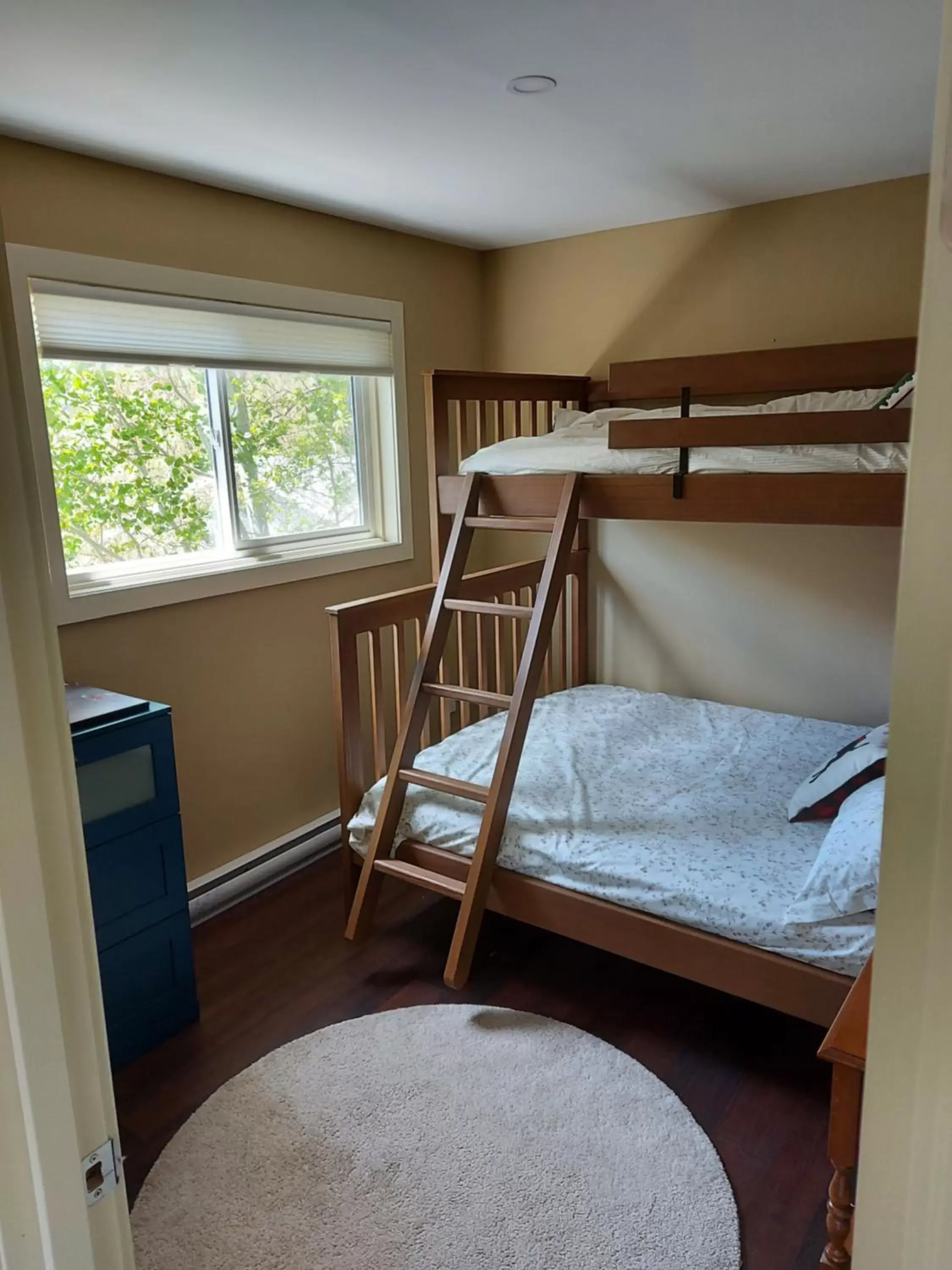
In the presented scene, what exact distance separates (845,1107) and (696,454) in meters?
1.66

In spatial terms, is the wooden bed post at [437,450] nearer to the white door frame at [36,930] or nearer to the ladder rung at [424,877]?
the ladder rung at [424,877]

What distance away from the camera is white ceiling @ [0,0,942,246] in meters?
1.62

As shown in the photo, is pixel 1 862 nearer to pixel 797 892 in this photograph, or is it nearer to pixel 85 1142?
pixel 85 1142

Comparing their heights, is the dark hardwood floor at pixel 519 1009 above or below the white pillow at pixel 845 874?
below

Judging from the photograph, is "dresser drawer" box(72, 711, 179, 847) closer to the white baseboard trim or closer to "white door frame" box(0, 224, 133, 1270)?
the white baseboard trim

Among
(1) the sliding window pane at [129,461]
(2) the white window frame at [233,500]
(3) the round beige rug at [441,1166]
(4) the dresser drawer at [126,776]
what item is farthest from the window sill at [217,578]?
(3) the round beige rug at [441,1166]

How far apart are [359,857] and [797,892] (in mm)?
1359

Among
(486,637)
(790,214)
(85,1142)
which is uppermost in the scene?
(790,214)

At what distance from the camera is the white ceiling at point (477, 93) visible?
1.62 metres

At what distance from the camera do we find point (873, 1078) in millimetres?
550

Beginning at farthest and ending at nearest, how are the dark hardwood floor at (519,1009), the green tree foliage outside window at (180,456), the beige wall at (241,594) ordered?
the green tree foliage outside window at (180,456), the beige wall at (241,594), the dark hardwood floor at (519,1009)

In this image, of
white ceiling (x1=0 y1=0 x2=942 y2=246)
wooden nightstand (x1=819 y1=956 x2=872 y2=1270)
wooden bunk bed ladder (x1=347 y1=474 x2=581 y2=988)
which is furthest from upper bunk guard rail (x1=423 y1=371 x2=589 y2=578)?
wooden nightstand (x1=819 y1=956 x2=872 y2=1270)

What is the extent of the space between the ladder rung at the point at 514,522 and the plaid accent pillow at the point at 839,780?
1.07 metres

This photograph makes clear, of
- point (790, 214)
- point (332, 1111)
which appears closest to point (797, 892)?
point (332, 1111)
